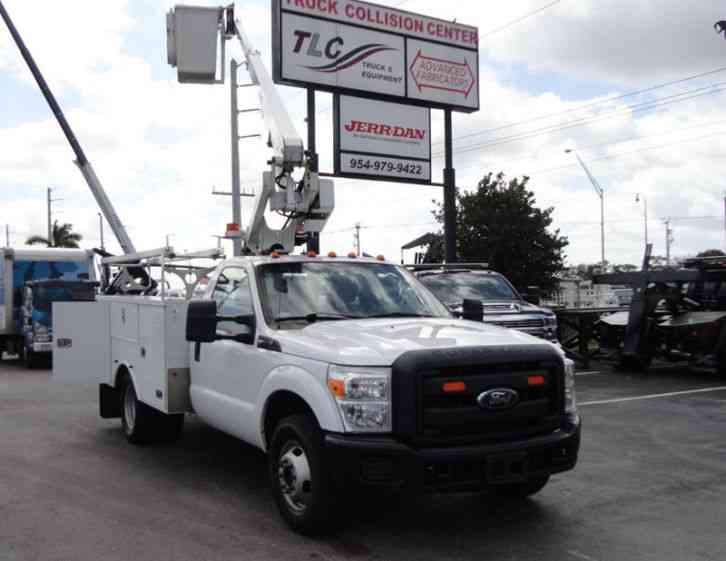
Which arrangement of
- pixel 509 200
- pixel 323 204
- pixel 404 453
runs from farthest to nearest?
pixel 509 200
pixel 323 204
pixel 404 453

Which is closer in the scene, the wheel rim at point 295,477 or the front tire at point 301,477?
the front tire at point 301,477

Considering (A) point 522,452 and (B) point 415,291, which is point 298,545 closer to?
(A) point 522,452

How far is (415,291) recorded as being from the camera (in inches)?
267

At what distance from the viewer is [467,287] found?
554 inches

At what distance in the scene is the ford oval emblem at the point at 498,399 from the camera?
4.99m

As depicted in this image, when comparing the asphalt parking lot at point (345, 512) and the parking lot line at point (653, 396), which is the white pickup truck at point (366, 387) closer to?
the asphalt parking lot at point (345, 512)

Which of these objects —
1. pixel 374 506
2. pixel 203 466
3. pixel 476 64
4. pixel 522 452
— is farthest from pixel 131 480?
pixel 476 64

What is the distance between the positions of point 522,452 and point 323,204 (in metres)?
6.34

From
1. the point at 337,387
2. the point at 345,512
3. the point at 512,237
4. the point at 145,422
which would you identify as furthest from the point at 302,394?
the point at 512,237

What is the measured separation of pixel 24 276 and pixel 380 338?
17599mm

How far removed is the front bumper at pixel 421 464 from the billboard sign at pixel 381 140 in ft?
50.8

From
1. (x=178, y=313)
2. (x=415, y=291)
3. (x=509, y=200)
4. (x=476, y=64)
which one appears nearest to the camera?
(x=415, y=291)

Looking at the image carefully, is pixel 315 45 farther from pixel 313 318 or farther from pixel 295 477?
pixel 295 477

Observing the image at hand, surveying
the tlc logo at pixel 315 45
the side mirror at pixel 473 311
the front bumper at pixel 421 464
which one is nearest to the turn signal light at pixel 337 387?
the front bumper at pixel 421 464
